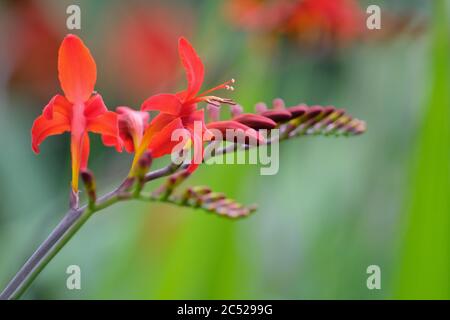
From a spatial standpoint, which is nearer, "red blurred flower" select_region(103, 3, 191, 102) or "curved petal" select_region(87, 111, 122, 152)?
"curved petal" select_region(87, 111, 122, 152)

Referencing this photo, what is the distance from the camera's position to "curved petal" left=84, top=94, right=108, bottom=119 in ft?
1.87

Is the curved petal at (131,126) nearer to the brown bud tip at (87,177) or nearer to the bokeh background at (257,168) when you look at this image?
the brown bud tip at (87,177)

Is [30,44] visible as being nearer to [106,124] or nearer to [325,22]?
[325,22]

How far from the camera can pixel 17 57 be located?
2109 mm

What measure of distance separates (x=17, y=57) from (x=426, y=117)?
138cm

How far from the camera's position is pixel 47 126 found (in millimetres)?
578

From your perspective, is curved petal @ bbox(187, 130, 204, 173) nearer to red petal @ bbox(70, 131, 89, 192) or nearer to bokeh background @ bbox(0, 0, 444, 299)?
red petal @ bbox(70, 131, 89, 192)

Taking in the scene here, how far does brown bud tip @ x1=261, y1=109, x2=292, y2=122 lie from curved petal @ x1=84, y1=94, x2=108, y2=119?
4.9 inches

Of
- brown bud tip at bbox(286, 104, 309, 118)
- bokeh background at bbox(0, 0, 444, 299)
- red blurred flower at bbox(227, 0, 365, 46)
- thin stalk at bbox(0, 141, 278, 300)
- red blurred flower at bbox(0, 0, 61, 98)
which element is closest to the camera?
thin stalk at bbox(0, 141, 278, 300)

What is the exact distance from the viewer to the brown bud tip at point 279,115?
1.89ft

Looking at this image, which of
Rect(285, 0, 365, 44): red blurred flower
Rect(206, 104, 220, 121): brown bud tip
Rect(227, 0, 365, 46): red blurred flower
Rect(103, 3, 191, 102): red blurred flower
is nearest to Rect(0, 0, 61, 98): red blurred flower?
Rect(103, 3, 191, 102): red blurred flower

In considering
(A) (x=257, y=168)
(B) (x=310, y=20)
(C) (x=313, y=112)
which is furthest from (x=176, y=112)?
(B) (x=310, y=20)
